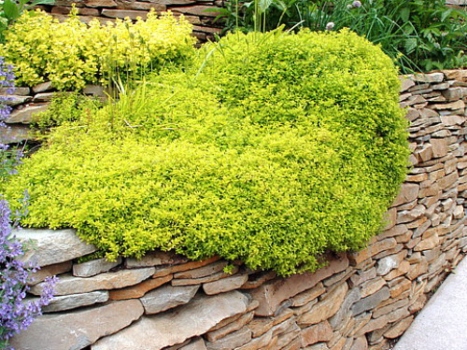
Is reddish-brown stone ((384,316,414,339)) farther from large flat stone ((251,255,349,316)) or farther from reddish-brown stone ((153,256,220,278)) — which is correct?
reddish-brown stone ((153,256,220,278))

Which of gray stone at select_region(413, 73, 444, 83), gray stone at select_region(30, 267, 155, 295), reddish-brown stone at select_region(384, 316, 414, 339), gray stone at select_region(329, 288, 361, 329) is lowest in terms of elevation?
reddish-brown stone at select_region(384, 316, 414, 339)

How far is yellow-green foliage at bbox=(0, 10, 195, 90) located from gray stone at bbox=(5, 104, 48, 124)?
20 centimetres

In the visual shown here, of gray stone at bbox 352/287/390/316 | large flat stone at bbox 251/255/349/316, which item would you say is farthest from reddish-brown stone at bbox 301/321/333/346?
gray stone at bbox 352/287/390/316

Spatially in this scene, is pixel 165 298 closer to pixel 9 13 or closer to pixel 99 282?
pixel 99 282

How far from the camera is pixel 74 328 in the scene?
1.91 m

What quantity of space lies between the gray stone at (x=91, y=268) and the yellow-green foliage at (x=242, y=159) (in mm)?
72

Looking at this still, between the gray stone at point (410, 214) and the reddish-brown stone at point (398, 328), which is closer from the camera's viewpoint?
the gray stone at point (410, 214)

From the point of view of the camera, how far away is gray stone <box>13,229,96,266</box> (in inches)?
75.1

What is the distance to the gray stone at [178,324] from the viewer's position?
1984 millimetres

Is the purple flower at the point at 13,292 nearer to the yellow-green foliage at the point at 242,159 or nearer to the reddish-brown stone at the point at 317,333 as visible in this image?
the yellow-green foliage at the point at 242,159

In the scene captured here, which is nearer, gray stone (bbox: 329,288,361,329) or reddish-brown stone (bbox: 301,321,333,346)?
reddish-brown stone (bbox: 301,321,333,346)

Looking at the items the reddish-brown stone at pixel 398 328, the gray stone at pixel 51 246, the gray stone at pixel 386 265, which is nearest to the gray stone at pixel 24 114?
the gray stone at pixel 51 246

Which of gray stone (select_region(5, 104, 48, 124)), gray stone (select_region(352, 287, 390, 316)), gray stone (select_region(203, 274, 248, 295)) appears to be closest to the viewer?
gray stone (select_region(203, 274, 248, 295))

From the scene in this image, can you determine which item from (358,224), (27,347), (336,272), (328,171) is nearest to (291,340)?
(336,272)
